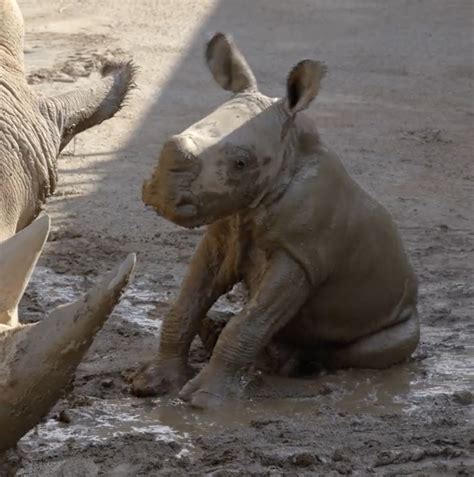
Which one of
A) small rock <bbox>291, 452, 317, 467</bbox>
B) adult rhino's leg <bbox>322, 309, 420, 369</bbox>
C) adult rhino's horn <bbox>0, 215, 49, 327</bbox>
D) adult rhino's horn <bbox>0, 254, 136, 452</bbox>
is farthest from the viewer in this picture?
adult rhino's leg <bbox>322, 309, 420, 369</bbox>

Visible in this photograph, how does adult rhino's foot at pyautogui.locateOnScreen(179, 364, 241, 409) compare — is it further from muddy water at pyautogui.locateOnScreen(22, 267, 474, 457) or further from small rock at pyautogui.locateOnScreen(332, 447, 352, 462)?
small rock at pyautogui.locateOnScreen(332, 447, 352, 462)

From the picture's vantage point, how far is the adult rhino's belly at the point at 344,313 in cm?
580

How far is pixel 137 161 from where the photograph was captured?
922 cm

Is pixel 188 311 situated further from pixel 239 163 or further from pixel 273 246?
pixel 239 163

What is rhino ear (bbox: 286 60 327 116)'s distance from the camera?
17.9ft

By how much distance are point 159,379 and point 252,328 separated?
1.39ft

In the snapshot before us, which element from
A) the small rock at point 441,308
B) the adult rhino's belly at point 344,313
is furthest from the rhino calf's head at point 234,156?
the small rock at point 441,308

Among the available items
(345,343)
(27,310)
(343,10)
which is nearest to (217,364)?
(345,343)

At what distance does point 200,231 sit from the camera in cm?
796

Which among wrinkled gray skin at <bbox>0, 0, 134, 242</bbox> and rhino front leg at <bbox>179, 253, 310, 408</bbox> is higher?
wrinkled gray skin at <bbox>0, 0, 134, 242</bbox>

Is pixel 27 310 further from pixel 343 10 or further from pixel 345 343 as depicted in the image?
pixel 343 10

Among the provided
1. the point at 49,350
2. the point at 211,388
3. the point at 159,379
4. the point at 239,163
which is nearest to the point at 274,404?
the point at 211,388

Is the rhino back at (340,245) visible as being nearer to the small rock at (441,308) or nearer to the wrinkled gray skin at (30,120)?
the small rock at (441,308)

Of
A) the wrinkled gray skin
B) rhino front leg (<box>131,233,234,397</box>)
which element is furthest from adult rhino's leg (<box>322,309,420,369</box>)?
the wrinkled gray skin
